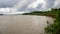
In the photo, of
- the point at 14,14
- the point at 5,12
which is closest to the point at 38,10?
the point at 14,14

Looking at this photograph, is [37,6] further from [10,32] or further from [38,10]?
[10,32]

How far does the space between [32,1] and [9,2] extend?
344mm

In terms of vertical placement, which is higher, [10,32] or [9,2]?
[9,2]

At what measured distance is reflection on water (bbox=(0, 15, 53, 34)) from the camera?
1908 mm

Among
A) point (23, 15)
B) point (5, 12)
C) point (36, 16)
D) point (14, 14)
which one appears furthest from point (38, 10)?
point (5, 12)

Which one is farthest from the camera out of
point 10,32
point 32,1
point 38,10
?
point 32,1

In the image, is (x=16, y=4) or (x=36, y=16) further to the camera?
(x=16, y=4)

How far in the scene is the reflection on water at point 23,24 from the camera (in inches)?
75.1

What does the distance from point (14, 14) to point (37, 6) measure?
36 centimetres

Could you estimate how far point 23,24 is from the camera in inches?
82.9

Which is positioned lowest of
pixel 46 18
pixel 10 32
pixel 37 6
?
pixel 10 32

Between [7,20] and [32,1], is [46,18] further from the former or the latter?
[7,20]

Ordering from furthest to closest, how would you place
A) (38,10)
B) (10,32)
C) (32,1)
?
(32,1), (38,10), (10,32)

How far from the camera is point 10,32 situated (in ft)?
6.39
